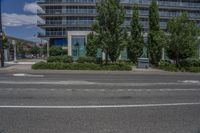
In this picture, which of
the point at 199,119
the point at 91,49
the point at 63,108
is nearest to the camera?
the point at 199,119

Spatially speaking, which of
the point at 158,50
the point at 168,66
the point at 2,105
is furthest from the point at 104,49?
the point at 2,105

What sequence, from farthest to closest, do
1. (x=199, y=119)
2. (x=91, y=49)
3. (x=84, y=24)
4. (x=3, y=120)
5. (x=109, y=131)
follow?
1. (x=84, y=24)
2. (x=91, y=49)
3. (x=199, y=119)
4. (x=3, y=120)
5. (x=109, y=131)

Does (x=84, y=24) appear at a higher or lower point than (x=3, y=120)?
higher

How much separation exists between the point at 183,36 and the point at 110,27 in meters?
7.18

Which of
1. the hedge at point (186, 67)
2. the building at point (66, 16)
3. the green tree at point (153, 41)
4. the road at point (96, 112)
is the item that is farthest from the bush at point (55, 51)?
the road at point (96, 112)

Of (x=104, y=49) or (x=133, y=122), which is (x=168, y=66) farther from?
(x=133, y=122)

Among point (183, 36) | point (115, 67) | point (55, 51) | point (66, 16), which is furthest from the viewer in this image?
point (66, 16)

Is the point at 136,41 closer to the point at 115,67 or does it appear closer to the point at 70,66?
the point at 115,67

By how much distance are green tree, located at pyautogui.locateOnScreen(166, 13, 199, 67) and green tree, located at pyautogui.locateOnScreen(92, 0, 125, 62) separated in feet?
16.7

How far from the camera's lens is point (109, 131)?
20.1 feet

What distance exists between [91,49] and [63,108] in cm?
3166

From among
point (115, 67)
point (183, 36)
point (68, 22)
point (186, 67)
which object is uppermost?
point (68, 22)

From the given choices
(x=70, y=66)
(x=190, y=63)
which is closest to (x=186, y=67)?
(x=190, y=63)

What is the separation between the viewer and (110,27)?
1139 inches
